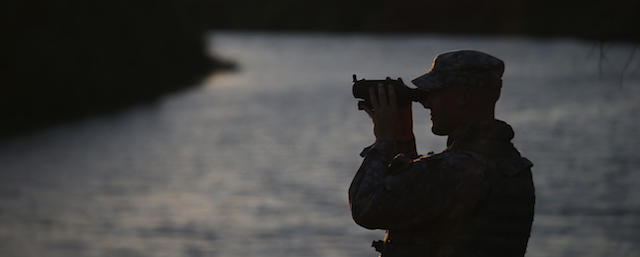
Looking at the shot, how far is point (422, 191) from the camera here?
2615mm

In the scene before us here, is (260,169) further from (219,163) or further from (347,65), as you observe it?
(347,65)

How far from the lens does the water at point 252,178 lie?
1005 centimetres

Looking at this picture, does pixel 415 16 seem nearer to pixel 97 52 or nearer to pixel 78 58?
pixel 97 52

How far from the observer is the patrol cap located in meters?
2.63

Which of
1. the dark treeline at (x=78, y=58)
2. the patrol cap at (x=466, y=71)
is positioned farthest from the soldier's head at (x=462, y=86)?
the dark treeline at (x=78, y=58)

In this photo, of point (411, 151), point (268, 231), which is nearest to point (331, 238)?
point (268, 231)

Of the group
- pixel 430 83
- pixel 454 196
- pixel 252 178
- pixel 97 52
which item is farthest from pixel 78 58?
pixel 454 196

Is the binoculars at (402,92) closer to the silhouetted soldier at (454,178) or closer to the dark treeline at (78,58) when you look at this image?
the silhouetted soldier at (454,178)

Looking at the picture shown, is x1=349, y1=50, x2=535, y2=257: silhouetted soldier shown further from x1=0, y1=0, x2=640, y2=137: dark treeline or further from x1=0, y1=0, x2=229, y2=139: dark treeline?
x1=0, y1=0, x2=229, y2=139: dark treeline

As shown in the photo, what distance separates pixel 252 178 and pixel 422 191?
37.9ft

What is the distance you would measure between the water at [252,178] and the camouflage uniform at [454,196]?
174cm

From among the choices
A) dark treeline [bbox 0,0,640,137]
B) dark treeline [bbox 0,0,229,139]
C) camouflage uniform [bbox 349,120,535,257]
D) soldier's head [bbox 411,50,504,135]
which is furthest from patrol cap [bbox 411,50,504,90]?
dark treeline [bbox 0,0,229,139]

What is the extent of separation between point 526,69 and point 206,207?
34390mm

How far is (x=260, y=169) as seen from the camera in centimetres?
1501
